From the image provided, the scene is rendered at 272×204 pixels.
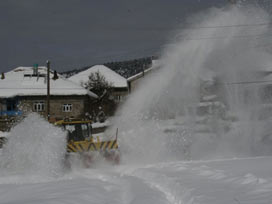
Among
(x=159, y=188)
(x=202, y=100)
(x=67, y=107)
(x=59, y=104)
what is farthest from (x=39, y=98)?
(x=159, y=188)

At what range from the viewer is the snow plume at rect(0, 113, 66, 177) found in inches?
384

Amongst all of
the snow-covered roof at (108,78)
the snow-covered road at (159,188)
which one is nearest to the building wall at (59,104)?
the snow-covered roof at (108,78)

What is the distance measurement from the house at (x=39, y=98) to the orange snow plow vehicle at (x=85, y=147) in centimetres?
2606

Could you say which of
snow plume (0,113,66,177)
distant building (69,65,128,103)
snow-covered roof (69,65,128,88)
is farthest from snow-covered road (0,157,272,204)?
snow-covered roof (69,65,128,88)

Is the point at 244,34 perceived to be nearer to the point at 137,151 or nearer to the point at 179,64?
the point at 179,64

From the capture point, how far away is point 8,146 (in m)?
10.6

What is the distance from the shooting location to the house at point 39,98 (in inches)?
1481

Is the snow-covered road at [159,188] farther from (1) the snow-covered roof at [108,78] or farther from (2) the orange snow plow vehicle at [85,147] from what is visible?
(1) the snow-covered roof at [108,78]

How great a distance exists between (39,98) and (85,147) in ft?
92.9

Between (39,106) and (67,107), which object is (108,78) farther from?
(39,106)

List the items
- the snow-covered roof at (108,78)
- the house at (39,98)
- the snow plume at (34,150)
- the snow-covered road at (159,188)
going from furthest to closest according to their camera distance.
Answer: the snow-covered roof at (108,78), the house at (39,98), the snow plume at (34,150), the snow-covered road at (159,188)

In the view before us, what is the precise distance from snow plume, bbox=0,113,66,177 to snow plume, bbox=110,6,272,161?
361cm

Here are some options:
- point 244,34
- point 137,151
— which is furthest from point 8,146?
point 244,34

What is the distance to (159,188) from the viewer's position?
23.8 feet
